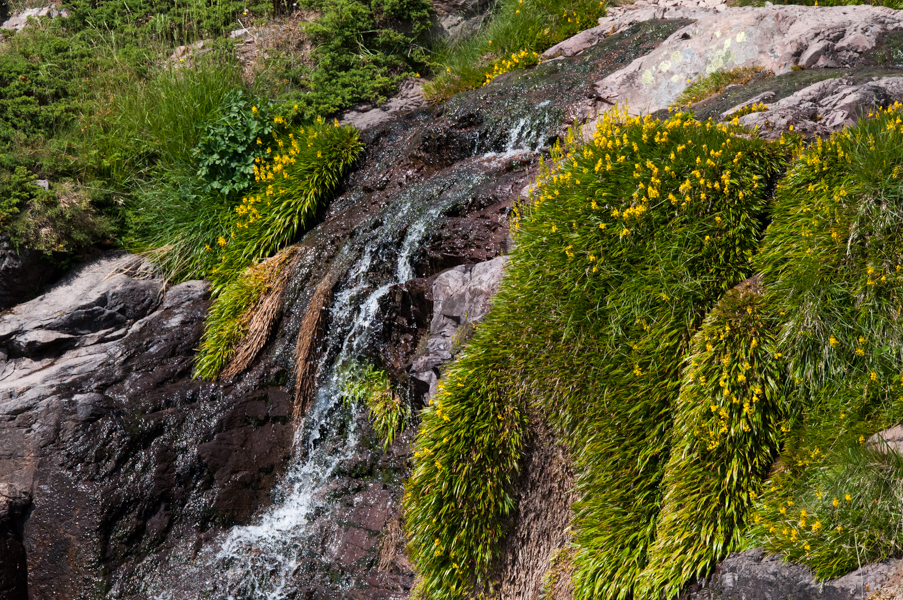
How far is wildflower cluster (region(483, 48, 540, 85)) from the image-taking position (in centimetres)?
1021

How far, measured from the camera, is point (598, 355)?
507 centimetres

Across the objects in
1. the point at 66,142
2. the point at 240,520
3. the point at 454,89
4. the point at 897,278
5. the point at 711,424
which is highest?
the point at 66,142

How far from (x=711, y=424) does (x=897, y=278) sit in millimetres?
1456

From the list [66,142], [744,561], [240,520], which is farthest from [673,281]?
[66,142]

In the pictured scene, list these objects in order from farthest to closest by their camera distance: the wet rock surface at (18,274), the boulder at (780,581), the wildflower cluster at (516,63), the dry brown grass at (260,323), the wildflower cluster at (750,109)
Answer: the wildflower cluster at (516,63)
the wet rock surface at (18,274)
the dry brown grass at (260,323)
the wildflower cluster at (750,109)
the boulder at (780,581)

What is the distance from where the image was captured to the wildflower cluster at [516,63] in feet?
33.5

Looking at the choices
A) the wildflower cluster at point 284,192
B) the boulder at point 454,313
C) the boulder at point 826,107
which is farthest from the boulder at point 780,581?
the wildflower cluster at point 284,192

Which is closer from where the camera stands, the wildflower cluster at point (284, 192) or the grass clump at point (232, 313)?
the grass clump at point (232, 313)

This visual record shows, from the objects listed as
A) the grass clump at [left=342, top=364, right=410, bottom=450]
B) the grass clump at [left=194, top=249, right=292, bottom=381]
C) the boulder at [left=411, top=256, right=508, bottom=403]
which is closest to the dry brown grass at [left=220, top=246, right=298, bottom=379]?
the grass clump at [left=194, top=249, right=292, bottom=381]

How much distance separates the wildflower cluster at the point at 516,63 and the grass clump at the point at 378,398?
5457 millimetres

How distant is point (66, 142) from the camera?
30.2 ft

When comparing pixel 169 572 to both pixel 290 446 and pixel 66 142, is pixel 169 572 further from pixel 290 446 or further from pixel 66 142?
pixel 66 142

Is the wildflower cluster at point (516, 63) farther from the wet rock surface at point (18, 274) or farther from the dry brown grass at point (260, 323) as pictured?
the wet rock surface at point (18, 274)

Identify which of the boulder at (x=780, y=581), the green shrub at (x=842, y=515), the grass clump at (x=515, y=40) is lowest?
the boulder at (x=780, y=581)
